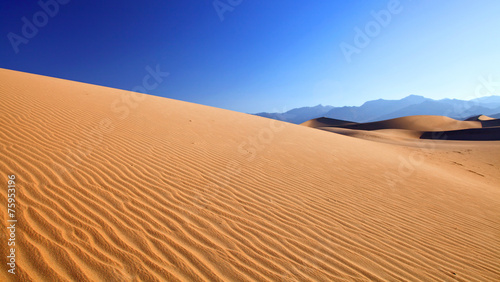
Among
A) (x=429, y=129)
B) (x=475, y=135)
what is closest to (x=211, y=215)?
(x=475, y=135)

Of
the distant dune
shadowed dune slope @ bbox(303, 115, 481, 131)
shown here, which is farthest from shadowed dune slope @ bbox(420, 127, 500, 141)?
shadowed dune slope @ bbox(303, 115, 481, 131)

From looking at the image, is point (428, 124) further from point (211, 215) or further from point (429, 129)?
point (211, 215)

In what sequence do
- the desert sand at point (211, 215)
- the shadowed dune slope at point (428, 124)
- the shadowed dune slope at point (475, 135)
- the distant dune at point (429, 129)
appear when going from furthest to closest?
the shadowed dune slope at point (428, 124)
the distant dune at point (429, 129)
the shadowed dune slope at point (475, 135)
the desert sand at point (211, 215)

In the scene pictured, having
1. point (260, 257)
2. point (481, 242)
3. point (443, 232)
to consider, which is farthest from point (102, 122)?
point (481, 242)

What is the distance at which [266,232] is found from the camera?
275 centimetres

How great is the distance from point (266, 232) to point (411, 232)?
93.6 inches

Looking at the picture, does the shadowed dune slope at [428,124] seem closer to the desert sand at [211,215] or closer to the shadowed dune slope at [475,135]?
the shadowed dune slope at [475,135]

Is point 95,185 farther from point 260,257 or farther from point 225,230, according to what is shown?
point 260,257

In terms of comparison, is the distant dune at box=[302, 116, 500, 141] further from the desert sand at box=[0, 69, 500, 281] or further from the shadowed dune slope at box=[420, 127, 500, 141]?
the desert sand at box=[0, 69, 500, 281]

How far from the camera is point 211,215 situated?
2.91 m

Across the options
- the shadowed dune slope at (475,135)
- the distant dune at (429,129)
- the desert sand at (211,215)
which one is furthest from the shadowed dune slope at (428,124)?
the desert sand at (211,215)

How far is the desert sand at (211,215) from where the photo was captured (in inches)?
81.0

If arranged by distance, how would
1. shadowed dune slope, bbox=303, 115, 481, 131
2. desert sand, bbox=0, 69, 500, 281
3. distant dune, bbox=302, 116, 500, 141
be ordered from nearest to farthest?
desert sand, bbox=0, 69, 500, 281 < distant dune, bbox=302, 116, 500, 141 < shadowed dune slope, bbox=303, 115, 481, 131

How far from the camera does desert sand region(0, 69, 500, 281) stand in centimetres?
206
